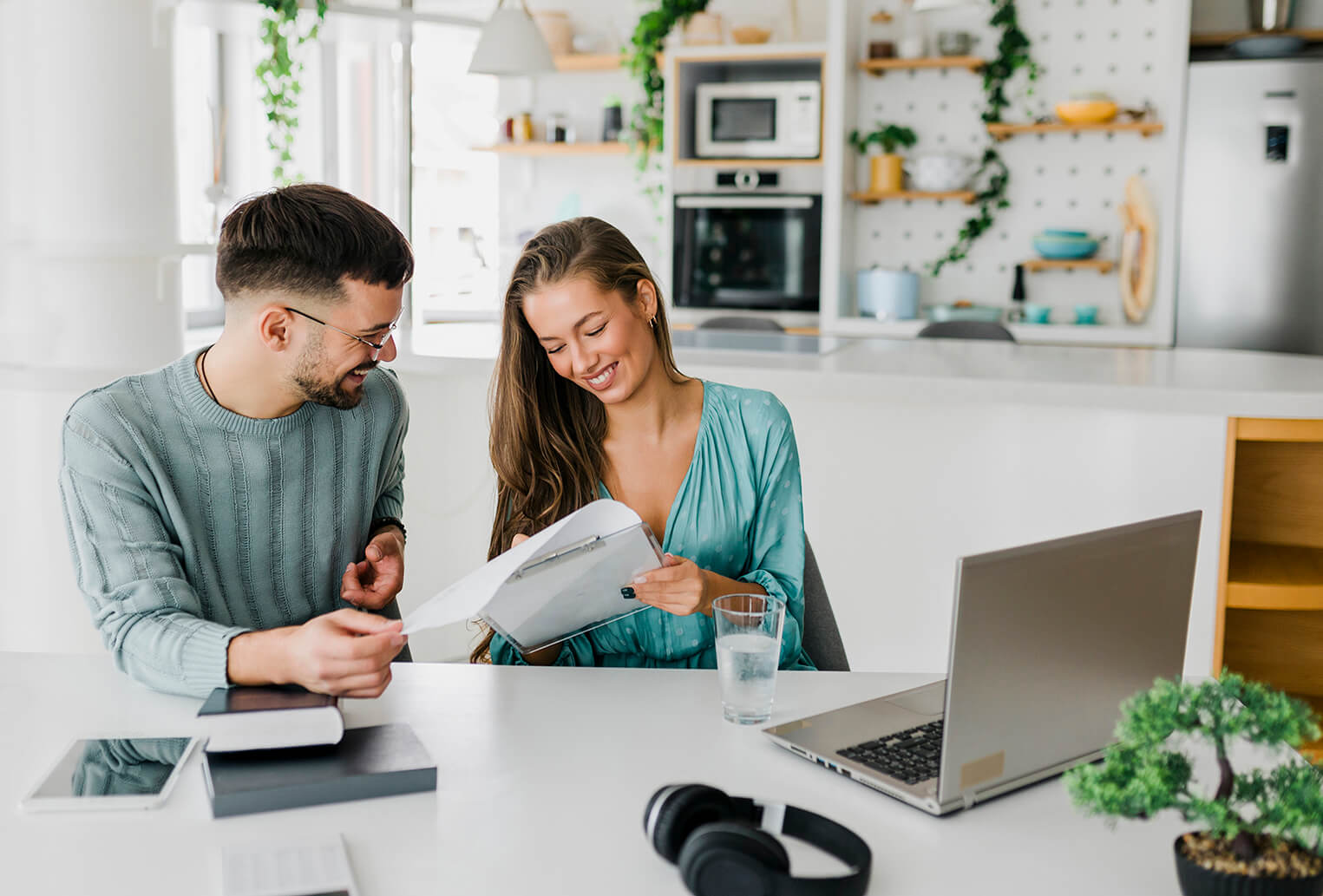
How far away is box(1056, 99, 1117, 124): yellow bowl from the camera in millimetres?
4473

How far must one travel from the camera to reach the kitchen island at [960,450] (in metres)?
2.38

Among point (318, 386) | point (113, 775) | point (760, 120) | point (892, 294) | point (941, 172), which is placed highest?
point (760, 120)

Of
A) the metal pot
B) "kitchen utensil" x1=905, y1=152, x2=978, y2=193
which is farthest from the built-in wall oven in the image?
the metal pot

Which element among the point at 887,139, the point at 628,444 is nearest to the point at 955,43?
the point at 887,139

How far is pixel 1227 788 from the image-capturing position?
79cm

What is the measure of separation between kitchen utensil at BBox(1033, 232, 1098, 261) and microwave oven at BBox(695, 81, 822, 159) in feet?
3.17

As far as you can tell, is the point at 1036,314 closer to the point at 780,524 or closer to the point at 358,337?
the point at 780,524

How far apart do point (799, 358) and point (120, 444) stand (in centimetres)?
170

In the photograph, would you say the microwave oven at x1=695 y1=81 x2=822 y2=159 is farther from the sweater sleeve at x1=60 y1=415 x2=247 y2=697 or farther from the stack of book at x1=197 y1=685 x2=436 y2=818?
the stack of book at x1=197 y1=685 x2=436 y2=818

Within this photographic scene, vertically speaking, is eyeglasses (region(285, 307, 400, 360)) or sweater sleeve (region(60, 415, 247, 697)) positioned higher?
eyeglasses (region(285, 307, 400, 360))

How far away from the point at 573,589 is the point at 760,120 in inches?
152

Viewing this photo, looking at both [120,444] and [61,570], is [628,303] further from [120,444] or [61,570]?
[61,570]

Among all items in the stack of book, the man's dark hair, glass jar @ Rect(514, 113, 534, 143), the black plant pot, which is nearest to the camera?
the black plant pot

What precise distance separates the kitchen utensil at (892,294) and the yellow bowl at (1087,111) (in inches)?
32.6
